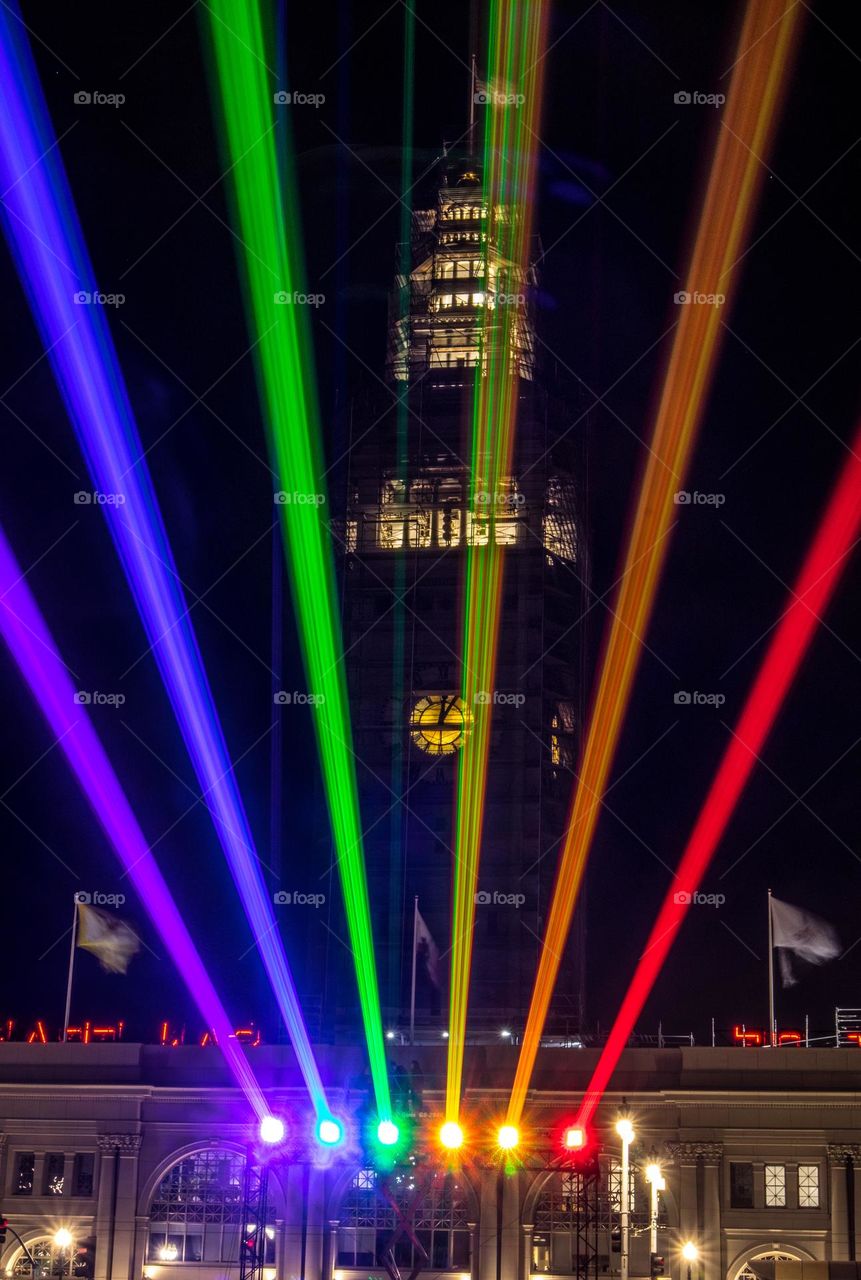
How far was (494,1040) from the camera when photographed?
108m

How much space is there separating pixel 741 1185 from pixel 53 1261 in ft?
98.5

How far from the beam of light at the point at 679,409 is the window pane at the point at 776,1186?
36.1 ft

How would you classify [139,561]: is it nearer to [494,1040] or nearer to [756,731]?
[756,731]

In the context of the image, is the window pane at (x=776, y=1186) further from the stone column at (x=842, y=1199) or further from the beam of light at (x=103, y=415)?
the beam of light at (x=103, y=415)

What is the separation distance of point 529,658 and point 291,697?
15393mm

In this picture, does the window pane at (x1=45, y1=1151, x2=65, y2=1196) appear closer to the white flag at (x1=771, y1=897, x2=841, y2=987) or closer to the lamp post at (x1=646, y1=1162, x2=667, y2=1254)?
the lamp post at (x1=646, y1=1162, x2=667, y2=1254)

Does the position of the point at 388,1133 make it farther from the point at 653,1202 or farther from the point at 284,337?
the point at 284,337

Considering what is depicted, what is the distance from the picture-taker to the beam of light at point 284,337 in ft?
246

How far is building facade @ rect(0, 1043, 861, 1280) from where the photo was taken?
8612 centimetres

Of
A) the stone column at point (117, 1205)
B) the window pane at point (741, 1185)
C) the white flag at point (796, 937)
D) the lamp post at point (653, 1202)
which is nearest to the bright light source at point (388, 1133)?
the lamp post at point (653, 1202)

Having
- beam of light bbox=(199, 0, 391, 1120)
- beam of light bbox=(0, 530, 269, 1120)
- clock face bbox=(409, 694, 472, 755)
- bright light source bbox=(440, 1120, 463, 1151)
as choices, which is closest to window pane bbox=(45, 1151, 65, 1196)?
beam of light bbox=(0, 530, 269, 1120)

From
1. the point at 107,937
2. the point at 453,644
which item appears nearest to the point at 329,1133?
the point at 107,937

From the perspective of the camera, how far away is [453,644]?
115m

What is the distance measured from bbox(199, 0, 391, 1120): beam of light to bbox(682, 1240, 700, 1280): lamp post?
1509 cm
